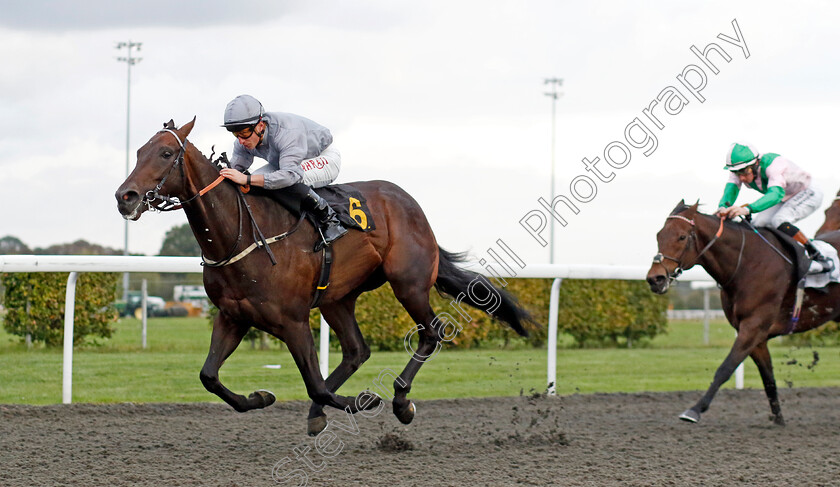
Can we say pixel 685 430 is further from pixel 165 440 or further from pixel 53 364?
pixel 53 364

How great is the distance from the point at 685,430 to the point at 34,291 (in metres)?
5.78

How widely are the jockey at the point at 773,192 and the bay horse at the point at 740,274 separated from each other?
16 cm

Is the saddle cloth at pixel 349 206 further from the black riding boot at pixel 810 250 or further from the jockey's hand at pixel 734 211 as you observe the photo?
the black riding boot at pixel 810 250

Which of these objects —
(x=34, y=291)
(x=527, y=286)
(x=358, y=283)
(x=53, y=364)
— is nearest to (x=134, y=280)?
(x=34, y=291)

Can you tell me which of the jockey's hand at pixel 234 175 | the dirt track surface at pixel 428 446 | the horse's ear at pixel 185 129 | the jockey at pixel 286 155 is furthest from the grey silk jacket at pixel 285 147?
the dirt track surface at pixel 428 446

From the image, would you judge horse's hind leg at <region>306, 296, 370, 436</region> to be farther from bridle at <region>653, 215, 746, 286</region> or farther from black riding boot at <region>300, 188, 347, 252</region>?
bridle at <region>653, 215, 746, 286</region>

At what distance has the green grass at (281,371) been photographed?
23.1 feet

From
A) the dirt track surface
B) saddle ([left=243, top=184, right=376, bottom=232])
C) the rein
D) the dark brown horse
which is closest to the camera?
the rein

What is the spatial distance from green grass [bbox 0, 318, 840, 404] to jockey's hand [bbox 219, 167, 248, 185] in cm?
222

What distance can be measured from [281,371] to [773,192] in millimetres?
4240

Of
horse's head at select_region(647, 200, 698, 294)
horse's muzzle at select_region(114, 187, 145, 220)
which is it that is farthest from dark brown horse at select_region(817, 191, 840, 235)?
horse's muzzle at select_region(114, 187, 145, 220)

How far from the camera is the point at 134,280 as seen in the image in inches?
441

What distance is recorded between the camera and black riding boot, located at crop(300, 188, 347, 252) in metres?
4.46

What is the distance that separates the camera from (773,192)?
20.5 ft
